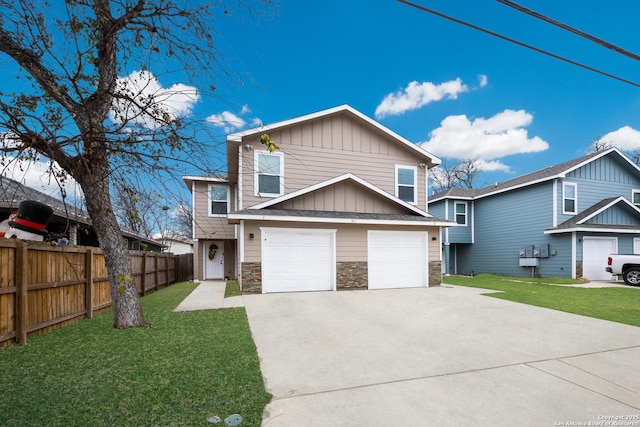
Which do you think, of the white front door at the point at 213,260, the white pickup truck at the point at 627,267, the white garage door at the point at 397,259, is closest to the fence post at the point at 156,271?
the white front door at the point at 213,260

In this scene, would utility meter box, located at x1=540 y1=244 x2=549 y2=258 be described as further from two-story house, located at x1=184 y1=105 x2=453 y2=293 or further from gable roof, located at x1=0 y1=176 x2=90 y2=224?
gable roof, located at x1=0 y1=176 x2=90 y2=224

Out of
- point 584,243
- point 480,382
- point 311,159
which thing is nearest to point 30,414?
point 480,382

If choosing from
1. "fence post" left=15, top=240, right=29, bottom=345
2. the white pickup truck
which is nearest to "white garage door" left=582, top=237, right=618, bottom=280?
the white pickup truck

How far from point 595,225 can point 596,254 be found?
144 cm

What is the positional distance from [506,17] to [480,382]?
6.13 metres

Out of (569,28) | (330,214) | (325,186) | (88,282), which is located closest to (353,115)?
(325,186)

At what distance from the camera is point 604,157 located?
1609 cm

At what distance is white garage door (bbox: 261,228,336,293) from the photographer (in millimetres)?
9789

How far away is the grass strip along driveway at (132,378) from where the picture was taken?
256 cm

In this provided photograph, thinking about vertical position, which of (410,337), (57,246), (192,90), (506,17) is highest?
(506,17)

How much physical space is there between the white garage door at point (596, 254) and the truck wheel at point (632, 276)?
161 centimetres

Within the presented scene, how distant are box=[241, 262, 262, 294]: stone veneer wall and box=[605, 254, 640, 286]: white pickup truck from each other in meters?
14.7

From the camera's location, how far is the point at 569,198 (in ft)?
50.1

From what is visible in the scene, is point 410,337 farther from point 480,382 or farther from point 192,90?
point 192,90
